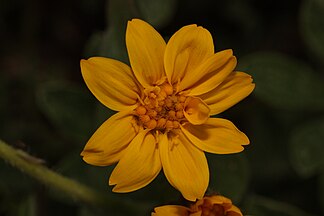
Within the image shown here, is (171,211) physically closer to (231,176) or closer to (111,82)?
(111,82)

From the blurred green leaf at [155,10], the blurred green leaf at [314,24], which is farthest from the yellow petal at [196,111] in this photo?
the blurred green leaf at [314,24]

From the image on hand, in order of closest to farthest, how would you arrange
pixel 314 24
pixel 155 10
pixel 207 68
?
pixel 207 68
pixel 155 10
pixel 314 24

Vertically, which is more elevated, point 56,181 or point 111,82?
point 111,82

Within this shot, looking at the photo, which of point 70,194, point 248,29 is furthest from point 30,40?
point 70,194

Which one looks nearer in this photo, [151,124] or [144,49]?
[144,49]

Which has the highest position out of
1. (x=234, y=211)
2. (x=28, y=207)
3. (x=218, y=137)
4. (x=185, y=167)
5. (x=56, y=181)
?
(x=218, y=137)

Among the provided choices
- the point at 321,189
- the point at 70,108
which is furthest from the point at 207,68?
the point at 321,189

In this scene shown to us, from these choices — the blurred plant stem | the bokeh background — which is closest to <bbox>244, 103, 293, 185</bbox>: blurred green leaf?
the bokeh background
